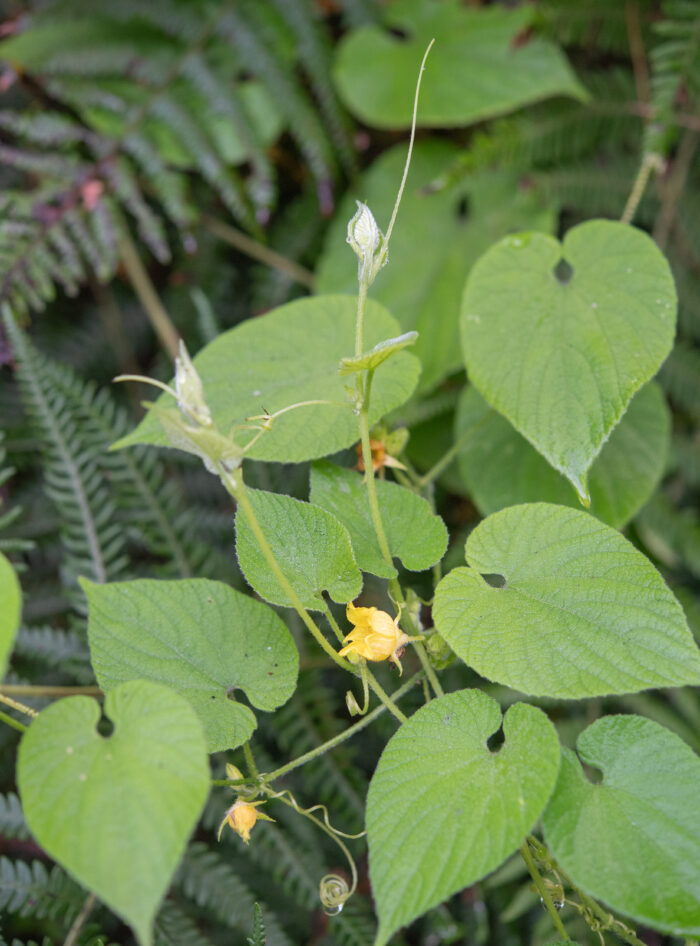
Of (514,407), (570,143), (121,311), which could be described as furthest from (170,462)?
(570,143)

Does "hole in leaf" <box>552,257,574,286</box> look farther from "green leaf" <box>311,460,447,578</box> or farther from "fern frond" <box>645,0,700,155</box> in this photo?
"green leaf" <box>311,460,447,578</box>

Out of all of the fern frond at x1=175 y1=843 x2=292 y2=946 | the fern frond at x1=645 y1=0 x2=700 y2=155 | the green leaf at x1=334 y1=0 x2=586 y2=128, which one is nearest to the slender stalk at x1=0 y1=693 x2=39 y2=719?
the fern frond at x1=175 y1=843 x2=292 y2=946

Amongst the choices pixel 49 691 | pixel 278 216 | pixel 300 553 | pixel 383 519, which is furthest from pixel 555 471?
pixel 278 216

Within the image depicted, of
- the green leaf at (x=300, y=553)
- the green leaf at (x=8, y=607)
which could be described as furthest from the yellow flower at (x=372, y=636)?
the green leaf at (x=8, y=607)

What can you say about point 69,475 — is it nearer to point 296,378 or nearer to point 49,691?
point 49,691

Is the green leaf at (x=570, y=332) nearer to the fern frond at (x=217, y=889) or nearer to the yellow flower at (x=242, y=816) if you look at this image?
the yellow flower at (x=242, y=816)

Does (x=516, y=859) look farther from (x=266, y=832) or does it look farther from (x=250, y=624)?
(x=250, y=624)

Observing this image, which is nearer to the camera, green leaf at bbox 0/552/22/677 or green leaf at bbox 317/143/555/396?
green leaf at bbox 0/552/22/677
